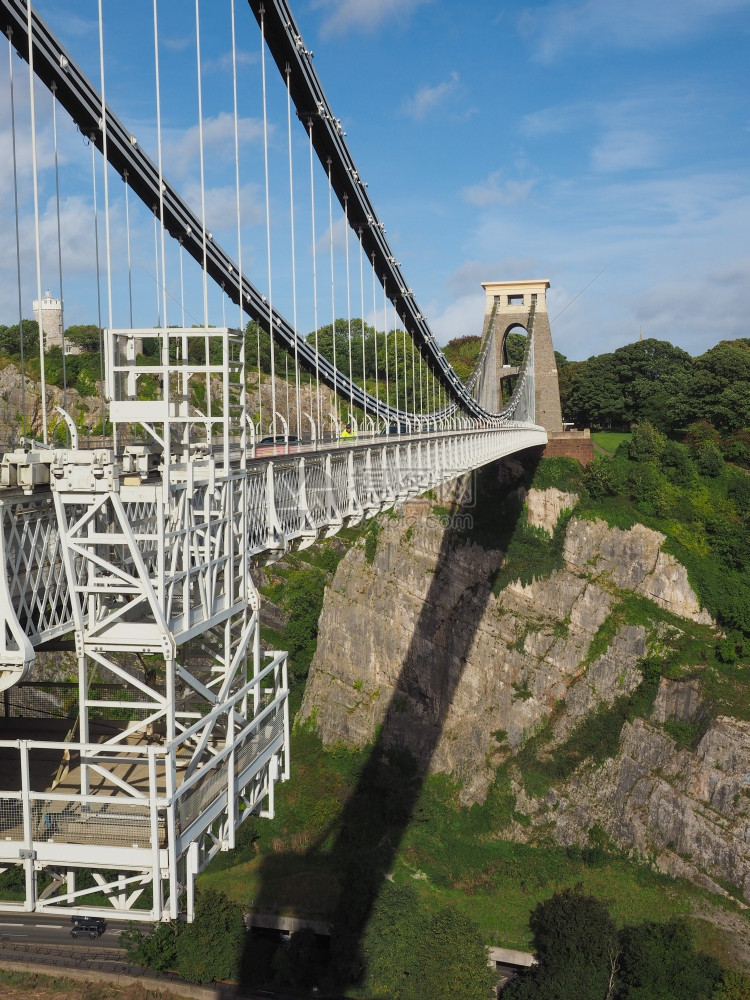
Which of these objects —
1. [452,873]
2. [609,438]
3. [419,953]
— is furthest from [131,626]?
[609,438]

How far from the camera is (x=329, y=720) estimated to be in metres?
42.7

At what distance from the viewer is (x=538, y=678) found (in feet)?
130

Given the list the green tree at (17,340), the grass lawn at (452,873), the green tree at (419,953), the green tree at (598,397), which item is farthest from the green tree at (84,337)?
the green tree at (419,953)

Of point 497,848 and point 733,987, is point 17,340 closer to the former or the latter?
point 497,848

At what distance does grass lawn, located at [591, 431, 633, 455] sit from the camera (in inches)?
2357

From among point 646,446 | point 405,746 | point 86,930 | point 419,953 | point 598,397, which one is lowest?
point 86,930

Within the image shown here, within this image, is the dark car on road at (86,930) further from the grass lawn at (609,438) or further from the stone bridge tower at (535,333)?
the grass lawn at (609,438)

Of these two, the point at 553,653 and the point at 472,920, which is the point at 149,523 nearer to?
the point at 472,920

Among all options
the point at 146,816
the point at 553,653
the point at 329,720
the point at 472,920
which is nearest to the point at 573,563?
the point at 553,653

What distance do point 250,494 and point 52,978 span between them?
29655mm

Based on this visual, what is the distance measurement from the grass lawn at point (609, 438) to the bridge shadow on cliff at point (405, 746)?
560 inches

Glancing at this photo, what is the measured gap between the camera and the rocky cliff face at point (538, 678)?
34.2 meters

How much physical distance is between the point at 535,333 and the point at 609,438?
40.5ft

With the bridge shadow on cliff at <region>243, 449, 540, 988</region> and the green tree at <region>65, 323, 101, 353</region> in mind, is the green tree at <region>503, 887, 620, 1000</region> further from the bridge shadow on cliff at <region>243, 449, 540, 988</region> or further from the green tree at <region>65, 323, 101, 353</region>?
the green tree at <region>65, 323, 101, 353</region>
